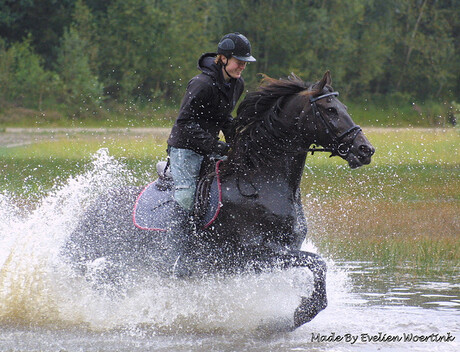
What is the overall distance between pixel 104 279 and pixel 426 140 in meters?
20.1

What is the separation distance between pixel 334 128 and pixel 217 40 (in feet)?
124

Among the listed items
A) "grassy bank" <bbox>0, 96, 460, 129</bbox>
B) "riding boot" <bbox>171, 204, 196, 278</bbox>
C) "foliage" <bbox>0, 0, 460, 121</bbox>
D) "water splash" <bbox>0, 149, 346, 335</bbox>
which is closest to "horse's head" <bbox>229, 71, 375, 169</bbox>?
"riding boot" <bbox>171, 204, 196, 278</bbox>

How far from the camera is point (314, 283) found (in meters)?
6.73

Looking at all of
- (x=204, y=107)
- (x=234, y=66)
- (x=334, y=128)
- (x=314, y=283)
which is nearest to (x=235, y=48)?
(x=234, y=66)

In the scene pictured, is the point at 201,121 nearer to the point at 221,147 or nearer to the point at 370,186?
the point at 221,147

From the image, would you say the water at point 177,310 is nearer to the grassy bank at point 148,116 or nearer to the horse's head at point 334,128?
the horse's head at point 334,128

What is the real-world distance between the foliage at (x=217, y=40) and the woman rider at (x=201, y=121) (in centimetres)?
2851

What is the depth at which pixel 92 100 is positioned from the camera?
35250 mm

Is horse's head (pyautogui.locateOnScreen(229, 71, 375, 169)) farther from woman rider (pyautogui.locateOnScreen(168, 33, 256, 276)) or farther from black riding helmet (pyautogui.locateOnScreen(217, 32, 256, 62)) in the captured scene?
black riding helmet (pyautogui.locateOnScreen(217, 32, 256, 62))

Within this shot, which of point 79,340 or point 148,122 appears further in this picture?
point 148,122

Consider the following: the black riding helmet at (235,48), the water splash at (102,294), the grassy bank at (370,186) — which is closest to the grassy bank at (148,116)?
the grassy bank at (370,186)

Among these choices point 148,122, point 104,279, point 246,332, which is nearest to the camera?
point 246,332

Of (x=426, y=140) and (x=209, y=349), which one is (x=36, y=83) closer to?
(x=426, y=140)

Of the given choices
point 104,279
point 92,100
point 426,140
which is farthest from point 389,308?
point 92,100
